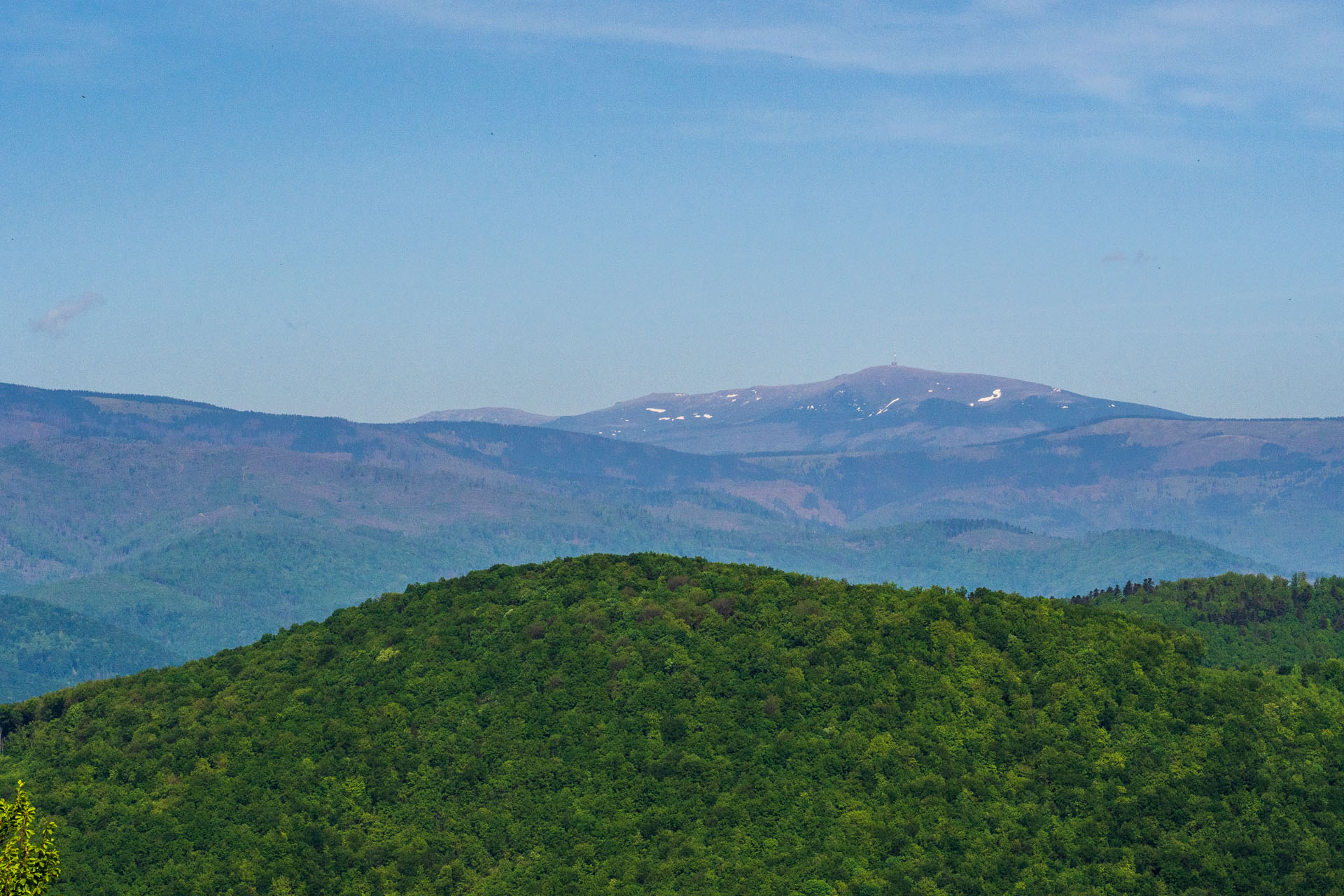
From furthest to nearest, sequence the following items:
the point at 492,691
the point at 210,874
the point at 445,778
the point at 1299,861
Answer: the point at 492,691 < the point at 445,778 < the point at 210,874 < the point at 1299,861

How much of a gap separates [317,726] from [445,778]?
19.5 metres

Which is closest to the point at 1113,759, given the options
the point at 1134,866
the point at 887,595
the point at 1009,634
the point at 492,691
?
the point at 1134,866

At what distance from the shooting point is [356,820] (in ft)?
535

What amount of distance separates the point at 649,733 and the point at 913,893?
39537 mm

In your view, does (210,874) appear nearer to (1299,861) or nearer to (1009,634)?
(1009,634)

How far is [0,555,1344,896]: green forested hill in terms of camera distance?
14888 centimetres

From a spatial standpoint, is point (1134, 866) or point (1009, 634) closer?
point (1134, 866)

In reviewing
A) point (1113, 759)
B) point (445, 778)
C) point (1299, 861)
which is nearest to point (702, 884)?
point (445, 778)

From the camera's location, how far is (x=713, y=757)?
165 m

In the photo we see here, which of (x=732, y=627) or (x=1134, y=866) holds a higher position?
(x=732, y=627)

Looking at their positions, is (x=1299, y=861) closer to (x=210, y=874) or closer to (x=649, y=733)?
(x=649, y=733)

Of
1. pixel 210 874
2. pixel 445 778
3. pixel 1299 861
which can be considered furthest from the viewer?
pixel 445 778

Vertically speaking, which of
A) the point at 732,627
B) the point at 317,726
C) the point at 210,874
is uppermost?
the point at 732,627

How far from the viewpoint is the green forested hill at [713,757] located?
488 ft
